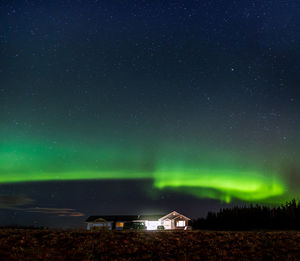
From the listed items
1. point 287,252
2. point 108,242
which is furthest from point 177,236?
point 287,252

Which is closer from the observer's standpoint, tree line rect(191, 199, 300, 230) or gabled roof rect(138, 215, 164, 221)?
tree line rect(191, 199, 300, 230)

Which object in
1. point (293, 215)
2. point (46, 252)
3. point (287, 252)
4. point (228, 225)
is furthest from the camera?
point (228, 225)

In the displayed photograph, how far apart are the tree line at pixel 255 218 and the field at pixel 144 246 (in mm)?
22687

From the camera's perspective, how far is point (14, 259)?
1881 cm

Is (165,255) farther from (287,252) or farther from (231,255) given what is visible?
(287,252)

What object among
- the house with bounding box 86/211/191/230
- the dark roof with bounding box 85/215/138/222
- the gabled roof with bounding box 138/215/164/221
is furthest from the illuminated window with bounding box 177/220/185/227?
the dark roof with bounding box 85/215/138/222

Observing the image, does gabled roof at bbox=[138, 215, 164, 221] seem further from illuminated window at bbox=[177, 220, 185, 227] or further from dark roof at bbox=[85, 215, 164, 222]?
illuminated window at bbox=[177, 220, 185, 227]

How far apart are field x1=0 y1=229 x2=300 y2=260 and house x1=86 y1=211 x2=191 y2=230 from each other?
198 feet

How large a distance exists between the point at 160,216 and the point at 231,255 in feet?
224

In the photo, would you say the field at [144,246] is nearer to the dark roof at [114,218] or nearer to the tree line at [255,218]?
the tree line at [255,218]

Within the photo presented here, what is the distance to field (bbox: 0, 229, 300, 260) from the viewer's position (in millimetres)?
20266

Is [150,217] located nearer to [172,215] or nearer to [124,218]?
[172,215]

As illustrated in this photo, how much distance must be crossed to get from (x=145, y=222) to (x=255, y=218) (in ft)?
132

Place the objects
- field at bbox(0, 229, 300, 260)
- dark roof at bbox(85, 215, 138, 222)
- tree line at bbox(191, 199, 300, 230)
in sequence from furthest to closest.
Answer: dark roof at bbox(85, 215, 138, 222)
tree line at bbox(191, 199, 300, 230)
field at bbox(0, 229, 300, 260)
